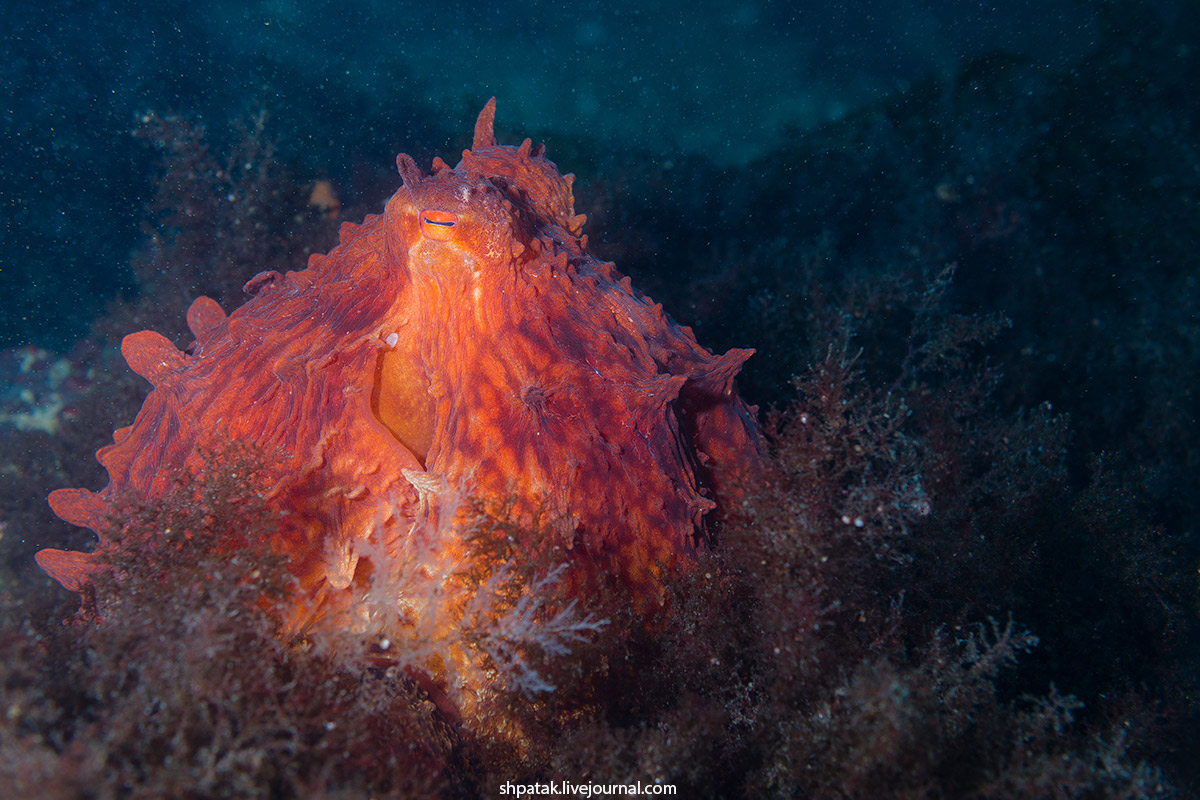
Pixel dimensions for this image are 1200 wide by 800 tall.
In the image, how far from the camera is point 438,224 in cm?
242

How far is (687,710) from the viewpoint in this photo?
2.19 m

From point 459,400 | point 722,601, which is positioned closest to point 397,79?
point 459,400

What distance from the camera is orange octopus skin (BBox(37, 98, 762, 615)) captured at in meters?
2.40

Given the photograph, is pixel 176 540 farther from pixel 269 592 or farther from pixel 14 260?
pixel 14 260

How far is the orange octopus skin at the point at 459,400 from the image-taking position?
2.40m

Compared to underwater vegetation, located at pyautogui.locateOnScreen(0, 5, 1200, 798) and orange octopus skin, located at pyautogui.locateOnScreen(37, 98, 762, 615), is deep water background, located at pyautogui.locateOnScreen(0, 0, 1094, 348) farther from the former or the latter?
orange octopus skin, located at pyautogui.locateOnScreen(37, 98, 762, 615)

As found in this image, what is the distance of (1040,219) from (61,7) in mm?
17230

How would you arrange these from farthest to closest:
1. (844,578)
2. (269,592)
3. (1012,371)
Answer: (1012,371)
(844,578)
(269,592)

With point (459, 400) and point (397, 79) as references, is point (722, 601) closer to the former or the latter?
point (459, 400)

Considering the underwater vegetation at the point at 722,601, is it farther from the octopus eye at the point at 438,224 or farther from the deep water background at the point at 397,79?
the deep water background at the point at 397,79

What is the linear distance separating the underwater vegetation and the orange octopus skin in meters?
0.19

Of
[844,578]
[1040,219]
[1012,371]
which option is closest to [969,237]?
[1040,219]

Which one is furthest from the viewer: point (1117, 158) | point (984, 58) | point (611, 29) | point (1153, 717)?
point (611, 29)

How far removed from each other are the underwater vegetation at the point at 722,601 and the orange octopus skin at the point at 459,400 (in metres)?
0.19
